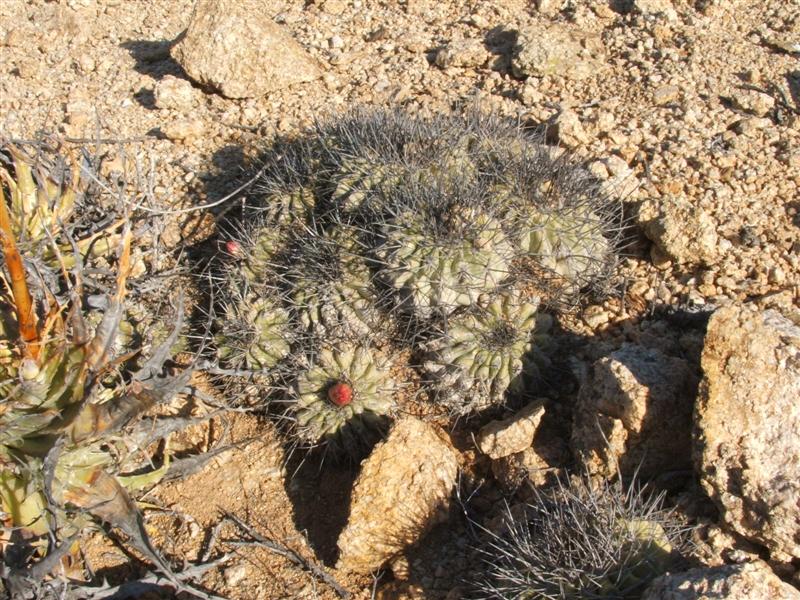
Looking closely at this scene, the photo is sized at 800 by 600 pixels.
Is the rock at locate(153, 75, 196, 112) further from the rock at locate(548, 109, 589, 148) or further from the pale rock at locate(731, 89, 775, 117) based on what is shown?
the pale rock at locate(731, 89, 775, 117)

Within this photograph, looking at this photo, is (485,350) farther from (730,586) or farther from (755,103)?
(755,103)

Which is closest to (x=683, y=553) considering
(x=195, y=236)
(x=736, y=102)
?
(x=736, y=102)

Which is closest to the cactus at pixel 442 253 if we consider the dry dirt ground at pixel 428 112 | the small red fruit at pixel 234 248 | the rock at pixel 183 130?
the dry dirt ground at pixel 428 112

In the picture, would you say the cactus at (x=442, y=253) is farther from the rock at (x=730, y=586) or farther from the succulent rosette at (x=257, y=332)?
the rock at (x=730, y=586)

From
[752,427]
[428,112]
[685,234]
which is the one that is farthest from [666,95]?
[752,427]

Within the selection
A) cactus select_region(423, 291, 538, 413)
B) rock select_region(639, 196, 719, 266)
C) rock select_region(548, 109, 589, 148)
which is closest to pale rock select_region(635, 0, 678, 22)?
rock select_region(548, 109, 589, 148)

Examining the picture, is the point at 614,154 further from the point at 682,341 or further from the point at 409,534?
the point at 409,534
